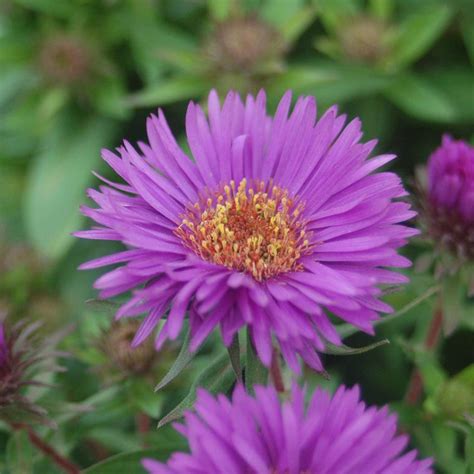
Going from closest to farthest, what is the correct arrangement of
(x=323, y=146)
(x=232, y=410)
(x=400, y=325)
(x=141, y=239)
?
(x=232, y=410)
(x=141, y=239)
(x=323, y=146)
(x=400, y=325)

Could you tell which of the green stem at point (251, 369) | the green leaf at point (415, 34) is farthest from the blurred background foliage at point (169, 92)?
the green stem at point (251, 369)

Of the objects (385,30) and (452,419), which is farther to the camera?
(385,30)

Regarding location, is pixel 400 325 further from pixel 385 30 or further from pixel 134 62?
pixel 134 62

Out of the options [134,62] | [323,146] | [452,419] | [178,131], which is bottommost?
[452,419]

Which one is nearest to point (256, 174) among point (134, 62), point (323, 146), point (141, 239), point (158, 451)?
point (323, 146)

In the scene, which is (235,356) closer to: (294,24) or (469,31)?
(294,24)

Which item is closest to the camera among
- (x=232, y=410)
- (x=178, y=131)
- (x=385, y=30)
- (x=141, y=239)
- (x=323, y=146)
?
(x=232, y=410)

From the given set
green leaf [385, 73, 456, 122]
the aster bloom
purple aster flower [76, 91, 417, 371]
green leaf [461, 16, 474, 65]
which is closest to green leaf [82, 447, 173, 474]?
purple aster flower [76, 91, 417, 371]
